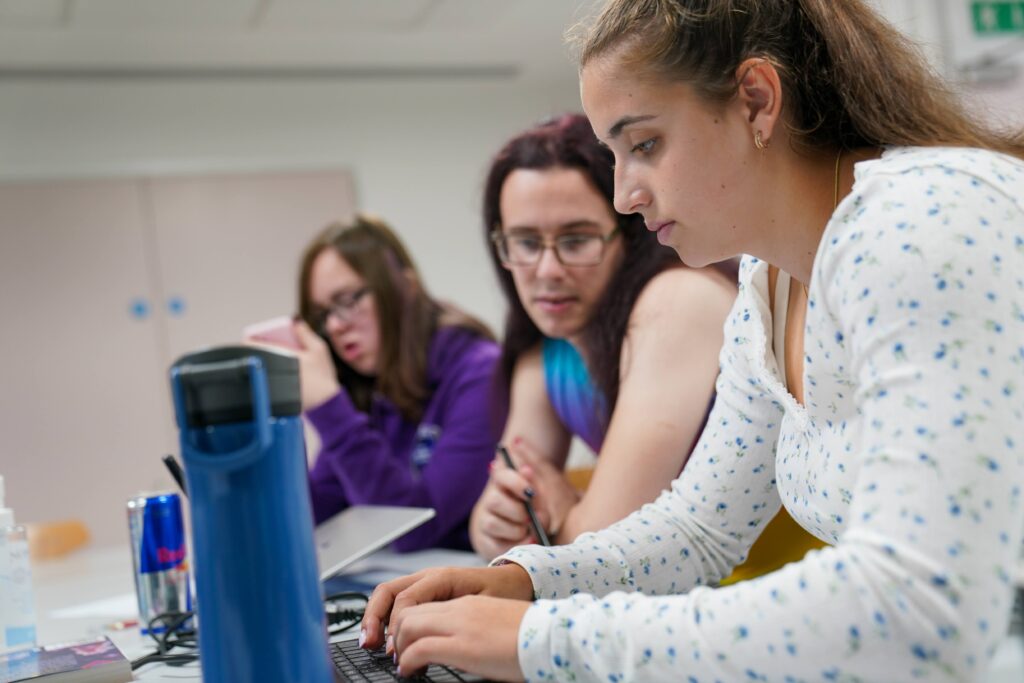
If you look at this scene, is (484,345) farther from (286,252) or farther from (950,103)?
(286,252)

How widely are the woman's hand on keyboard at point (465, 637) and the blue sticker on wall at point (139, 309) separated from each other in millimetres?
3504

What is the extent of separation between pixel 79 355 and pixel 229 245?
0.73 m

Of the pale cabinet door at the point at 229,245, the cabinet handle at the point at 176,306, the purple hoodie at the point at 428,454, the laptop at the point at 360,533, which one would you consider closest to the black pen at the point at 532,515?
the laptop at the point at 360,533

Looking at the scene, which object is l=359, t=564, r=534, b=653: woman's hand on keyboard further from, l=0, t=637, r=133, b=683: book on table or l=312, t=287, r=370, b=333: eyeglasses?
l=312, t=287, r=370, b=333: eyeglasses

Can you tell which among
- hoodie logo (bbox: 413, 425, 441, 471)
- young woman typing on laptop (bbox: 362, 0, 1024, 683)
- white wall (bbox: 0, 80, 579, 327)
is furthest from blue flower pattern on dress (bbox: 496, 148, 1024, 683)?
white wall (bbox: 0, 80, 579, 327)

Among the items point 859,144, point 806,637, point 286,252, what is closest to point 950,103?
point 859,144

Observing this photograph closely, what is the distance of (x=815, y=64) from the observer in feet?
2.85

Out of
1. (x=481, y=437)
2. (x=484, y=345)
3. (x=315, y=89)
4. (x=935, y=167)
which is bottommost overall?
(x=481, y=437)

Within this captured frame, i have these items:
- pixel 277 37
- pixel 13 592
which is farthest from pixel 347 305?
pixel 277 37

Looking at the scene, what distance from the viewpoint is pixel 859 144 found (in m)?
0.88

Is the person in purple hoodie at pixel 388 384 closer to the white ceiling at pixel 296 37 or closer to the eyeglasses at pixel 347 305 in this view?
the eyeglasses at pixel 347 305

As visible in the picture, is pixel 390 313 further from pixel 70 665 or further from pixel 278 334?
pixel 70 665

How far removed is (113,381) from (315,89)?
4.95 feet

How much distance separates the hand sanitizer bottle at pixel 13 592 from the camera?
3.84ft
